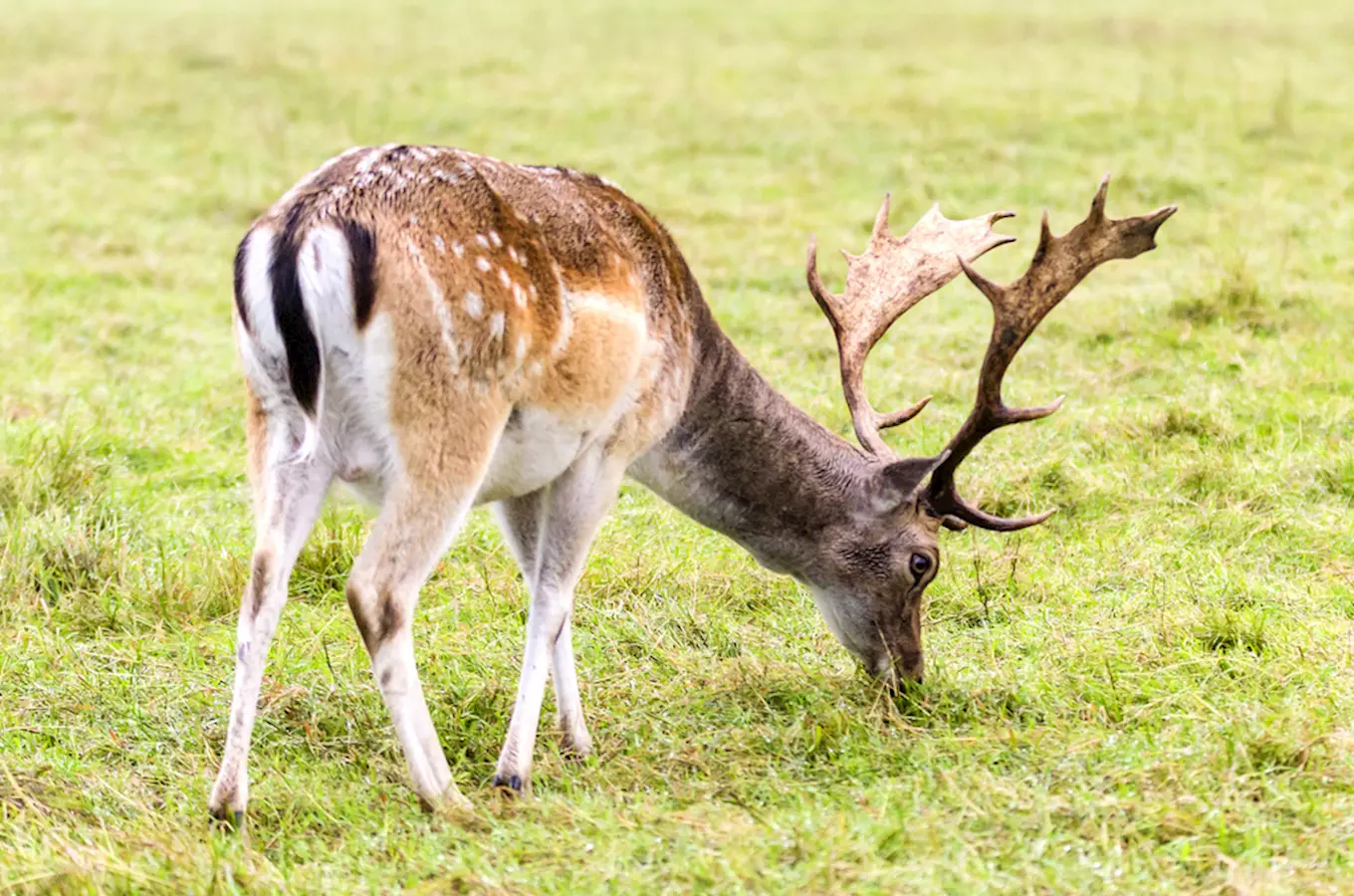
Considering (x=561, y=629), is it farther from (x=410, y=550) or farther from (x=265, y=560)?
(x=265, y=560)

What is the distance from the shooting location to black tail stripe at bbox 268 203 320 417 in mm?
3656

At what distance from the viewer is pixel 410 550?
3826 millimetres

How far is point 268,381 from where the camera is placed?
3.82 meters

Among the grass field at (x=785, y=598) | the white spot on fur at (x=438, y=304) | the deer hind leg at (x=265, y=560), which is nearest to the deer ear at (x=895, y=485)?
the grass field at (x=785, y=598)

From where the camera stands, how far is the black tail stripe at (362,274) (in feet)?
12.1

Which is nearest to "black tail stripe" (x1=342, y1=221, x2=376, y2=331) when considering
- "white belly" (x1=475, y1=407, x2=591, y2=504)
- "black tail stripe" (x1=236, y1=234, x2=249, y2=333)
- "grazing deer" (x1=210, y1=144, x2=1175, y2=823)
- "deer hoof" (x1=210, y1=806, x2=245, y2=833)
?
"grazing deer" (x1=210, y1=144, x2=1175, y2=823)

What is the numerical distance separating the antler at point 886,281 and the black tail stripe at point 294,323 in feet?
6.06

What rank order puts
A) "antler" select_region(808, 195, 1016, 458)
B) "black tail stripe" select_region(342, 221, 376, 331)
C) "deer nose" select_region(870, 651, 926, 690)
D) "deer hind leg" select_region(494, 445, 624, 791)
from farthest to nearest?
1. "antler" select_region(808, 195, 1016, 458)
2. "deer nose" select_region(870, 651, 926, 690)
3. "deer hind leg" select_region(494, 445, 624, 791)
4. "black tail stripe" select_region(342, 221, 376, 331)

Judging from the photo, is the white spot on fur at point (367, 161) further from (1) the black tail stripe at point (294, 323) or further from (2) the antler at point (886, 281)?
(2) the antler at point (886, 281)

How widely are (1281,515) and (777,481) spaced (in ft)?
6.65

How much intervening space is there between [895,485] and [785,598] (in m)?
0.79

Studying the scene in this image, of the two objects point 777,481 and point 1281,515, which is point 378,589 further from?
point 1281,515

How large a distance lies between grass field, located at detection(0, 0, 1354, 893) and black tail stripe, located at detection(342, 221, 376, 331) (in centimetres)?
117

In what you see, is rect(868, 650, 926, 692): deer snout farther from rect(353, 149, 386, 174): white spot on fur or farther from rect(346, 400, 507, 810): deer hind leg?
rect(353, 149, 386, 174): white spot on fur
